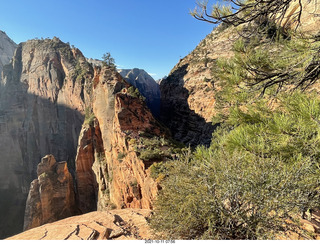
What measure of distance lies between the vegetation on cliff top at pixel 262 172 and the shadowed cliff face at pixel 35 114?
107ft

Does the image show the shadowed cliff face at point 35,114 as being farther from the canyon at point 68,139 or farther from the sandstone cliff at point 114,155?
the sandstone cliff at point 114,155

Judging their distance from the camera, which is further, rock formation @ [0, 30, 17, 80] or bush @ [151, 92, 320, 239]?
rock formation @ [0, 30, 17, 80]

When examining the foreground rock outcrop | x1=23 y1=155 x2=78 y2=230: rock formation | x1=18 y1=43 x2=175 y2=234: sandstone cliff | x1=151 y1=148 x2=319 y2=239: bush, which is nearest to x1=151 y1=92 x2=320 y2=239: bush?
x1=151 y1=148 x2=319 y2=239: bush

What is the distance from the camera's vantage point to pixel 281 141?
154 inches

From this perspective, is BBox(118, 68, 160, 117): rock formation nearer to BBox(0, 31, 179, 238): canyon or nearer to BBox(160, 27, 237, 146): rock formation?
BBox(160, 27, 237, 146): rock formation

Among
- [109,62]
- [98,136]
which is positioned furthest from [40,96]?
[98,136]

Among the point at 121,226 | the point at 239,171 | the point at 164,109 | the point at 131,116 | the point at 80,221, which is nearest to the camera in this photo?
the point at 239,171

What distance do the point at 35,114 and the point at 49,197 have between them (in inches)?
1196

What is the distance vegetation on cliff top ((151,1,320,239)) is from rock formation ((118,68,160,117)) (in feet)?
180

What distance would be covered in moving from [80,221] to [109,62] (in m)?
31.9

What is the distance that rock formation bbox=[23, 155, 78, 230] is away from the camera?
19.0 meters

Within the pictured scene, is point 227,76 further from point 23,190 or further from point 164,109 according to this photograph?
point 23,190

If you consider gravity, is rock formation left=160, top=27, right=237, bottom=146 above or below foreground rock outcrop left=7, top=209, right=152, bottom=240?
above

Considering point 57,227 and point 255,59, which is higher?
point 255,59
